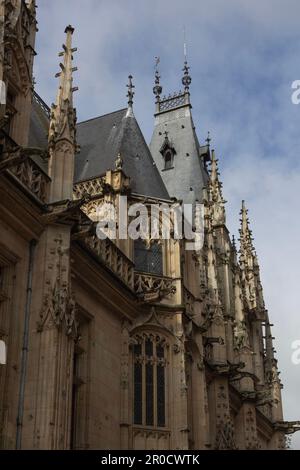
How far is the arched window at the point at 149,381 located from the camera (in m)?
19.8

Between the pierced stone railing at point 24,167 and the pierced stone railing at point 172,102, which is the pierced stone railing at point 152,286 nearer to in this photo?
the pierced stone railing at point 24,167

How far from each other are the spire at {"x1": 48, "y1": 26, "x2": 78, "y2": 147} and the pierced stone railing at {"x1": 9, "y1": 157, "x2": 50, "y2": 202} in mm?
1558

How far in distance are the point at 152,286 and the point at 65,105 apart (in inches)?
238

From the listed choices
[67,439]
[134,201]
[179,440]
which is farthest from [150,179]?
[67,439]

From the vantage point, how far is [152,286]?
846 inches

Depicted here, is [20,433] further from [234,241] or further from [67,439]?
[234,241]

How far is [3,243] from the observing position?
1484 centimetres

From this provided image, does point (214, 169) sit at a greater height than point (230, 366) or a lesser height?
greater

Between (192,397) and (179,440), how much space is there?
2.18 metres

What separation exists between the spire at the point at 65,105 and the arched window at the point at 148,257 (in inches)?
222

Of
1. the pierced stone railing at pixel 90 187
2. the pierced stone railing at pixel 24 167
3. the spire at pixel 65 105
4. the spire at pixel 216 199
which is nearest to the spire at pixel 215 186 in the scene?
the spire at pixel 216 199
